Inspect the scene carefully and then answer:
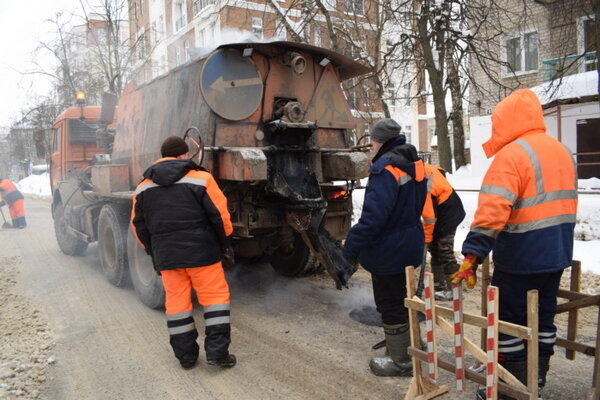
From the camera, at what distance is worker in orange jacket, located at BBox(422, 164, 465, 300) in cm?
518

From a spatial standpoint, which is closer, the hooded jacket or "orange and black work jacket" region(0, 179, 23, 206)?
the hooded jacket

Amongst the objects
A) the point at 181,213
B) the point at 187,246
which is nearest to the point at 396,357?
the point at 187,246

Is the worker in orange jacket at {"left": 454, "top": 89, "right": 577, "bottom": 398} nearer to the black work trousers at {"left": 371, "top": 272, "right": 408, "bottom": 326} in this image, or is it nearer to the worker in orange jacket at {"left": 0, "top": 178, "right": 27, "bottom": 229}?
the black work trousers at {"left": 371, "top": 272, "right": 408, "bottom": 326}

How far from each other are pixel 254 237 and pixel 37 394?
101 inches

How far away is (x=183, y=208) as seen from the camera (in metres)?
3.81

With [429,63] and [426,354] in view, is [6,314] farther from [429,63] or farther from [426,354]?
[429,63]

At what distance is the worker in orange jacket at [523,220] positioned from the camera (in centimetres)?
273

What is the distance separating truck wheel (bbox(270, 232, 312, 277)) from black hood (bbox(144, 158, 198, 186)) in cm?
233

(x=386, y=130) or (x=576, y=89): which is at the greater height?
(x=576, y=89)

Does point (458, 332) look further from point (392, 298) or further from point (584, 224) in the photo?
point (584, 224)

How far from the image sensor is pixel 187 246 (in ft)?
12.5

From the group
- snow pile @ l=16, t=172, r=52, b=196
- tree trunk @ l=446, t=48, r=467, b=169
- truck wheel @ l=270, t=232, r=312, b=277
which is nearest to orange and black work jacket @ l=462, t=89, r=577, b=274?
truck wheel @ l=270, t=232, r=312, b=277

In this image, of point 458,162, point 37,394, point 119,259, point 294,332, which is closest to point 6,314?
point 119,259

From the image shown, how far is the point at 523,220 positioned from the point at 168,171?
2582mm
